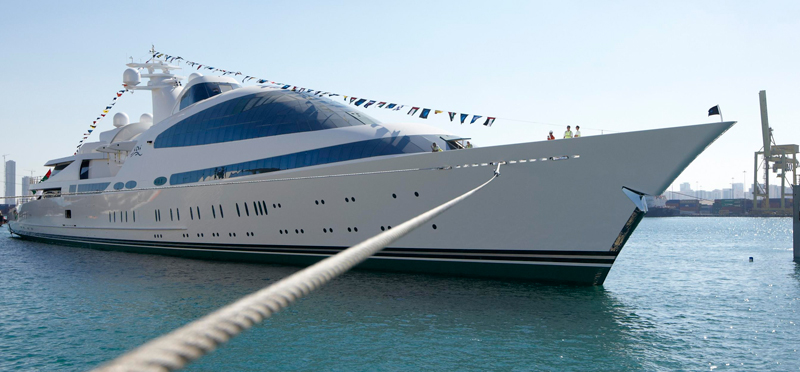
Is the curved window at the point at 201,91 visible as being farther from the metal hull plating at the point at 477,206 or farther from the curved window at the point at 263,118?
the metal hull plating at the point at 477,206

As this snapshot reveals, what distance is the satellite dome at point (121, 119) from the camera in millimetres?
31745

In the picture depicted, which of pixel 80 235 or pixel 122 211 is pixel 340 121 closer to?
pixel 122 211

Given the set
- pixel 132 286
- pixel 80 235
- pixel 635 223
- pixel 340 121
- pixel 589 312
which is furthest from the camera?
pixel 80 235

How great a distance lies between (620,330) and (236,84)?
19400 mm

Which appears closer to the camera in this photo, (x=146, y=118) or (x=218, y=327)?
(x=218, y=327)

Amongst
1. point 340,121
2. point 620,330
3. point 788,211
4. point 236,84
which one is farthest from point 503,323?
point 788,211

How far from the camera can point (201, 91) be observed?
22.7 meters

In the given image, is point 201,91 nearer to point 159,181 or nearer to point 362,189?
point 159,181

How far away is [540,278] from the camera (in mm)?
13430

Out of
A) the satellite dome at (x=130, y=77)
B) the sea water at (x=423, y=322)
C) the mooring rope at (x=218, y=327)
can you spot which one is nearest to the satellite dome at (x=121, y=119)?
the satellite dome at (x=130, y=77)

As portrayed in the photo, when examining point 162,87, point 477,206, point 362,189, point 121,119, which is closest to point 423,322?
point 477,206

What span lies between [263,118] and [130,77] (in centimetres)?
1584

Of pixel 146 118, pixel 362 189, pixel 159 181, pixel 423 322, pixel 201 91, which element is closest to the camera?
pixel 423 322

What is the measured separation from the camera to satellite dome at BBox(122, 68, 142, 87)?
29.9 meters
